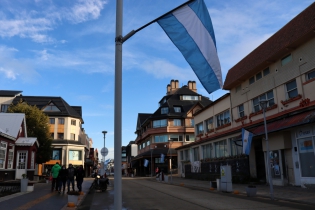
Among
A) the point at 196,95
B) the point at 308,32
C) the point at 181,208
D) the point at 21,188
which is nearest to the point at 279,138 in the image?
the point at 308,32

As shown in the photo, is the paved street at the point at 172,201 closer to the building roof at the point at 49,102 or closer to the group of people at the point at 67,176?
the group of people at the point at 67,176

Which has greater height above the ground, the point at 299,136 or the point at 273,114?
the point at 273,114

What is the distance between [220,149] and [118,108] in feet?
90.0

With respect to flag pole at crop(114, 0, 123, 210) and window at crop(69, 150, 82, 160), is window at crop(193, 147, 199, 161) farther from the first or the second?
flag pole at crop(114, 0, 123, 210)

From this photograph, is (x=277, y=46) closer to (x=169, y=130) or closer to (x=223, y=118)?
(x=223, y=118)

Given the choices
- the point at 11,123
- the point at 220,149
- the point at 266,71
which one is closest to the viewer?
the point at 266,71

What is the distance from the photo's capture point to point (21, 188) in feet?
61.3

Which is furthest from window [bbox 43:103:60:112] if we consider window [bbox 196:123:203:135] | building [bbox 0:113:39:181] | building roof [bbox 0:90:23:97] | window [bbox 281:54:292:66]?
window [bbox 281:54:292:66]

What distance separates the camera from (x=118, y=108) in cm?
655

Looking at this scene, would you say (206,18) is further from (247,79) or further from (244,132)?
(247,79)

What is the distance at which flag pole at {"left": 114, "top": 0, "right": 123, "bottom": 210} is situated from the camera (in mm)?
6197

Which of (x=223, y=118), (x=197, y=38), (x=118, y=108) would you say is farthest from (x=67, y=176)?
(x=223, y=118)

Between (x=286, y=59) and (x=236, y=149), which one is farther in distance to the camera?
(x=236, y=149)

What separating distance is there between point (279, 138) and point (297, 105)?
2713 mm
